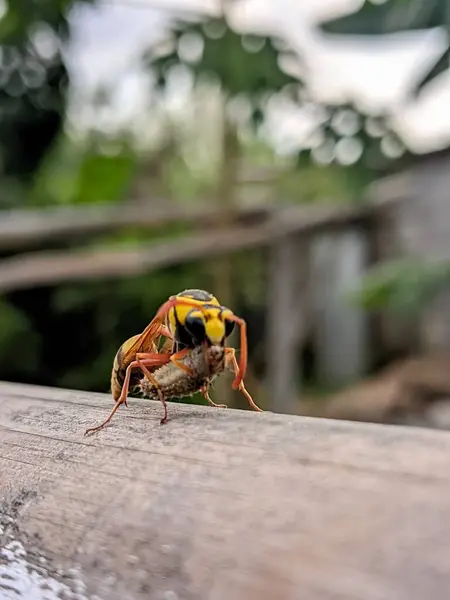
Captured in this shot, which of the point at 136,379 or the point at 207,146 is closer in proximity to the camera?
the point at 136,379

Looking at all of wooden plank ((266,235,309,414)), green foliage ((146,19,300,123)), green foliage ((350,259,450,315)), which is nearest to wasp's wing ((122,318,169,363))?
green foliage ((350,259,450,315))

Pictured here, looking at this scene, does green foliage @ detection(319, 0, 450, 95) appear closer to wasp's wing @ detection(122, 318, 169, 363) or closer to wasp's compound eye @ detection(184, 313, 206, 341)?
wasp's wing @ detection(122, 318, 169, 363)

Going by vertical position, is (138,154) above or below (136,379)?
above

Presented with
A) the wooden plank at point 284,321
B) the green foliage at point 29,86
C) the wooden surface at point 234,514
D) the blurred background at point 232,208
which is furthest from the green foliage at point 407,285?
the wooden surface at point 234,514

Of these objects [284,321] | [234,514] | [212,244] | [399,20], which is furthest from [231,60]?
[234,514]

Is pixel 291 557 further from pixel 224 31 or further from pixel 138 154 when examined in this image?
pixel 138 154

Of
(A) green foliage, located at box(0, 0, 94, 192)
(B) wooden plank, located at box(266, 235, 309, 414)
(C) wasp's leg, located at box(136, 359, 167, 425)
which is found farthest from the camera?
(B) wooden plank, located at box(266, 235, 309, 414)

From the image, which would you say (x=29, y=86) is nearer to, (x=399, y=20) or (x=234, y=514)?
(x=399, y=20)

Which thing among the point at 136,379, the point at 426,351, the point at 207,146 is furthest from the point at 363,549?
the point at 207,146
